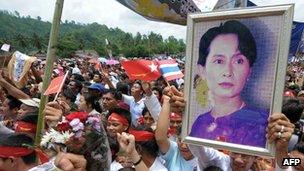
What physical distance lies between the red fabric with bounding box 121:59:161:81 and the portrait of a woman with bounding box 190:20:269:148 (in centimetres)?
265

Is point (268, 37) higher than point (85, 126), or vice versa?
point (268, 37)

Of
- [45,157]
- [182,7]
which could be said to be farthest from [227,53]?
[182,7]

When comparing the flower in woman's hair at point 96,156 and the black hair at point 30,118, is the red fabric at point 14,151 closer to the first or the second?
the flower in woman's hair at point 96,156

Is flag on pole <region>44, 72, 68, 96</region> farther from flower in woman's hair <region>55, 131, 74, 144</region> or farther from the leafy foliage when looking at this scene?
the leafy foliage

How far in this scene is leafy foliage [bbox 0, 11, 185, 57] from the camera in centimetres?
6066

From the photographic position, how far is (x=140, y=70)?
17.6 feet

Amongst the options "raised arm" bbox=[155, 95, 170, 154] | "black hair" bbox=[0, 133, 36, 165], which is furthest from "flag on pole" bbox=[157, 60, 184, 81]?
"black hair" bbox=[0, 133, 36, 165]

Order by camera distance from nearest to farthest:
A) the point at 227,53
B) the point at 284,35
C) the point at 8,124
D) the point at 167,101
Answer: the point at 284,35 → the point at 227,53 → the point at 167,101 → the point at 8,124

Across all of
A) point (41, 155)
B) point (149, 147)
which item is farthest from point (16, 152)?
point (149, 147)

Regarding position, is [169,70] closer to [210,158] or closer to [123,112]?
[123,112]

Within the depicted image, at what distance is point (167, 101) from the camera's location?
3121mm

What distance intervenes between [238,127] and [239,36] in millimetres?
501

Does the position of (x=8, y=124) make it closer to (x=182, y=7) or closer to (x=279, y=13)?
Answer: (x=182, y=7)

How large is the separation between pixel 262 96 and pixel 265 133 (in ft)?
0.65
